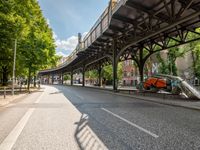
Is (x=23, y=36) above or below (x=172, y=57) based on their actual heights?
below

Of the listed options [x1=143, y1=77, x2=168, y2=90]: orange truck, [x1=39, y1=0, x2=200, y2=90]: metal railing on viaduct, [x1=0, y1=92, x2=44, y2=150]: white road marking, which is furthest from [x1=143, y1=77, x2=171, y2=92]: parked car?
[x1=0, y1=92, x2=44, y2=150]: white road marking

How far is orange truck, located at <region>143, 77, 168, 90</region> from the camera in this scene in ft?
83.9

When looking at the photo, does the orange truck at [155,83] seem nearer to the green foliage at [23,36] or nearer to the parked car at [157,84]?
the parked car at [157,84]

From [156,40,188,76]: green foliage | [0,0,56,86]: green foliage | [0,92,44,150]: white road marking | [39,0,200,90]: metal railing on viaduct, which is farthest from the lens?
[156,40,188,76]: green foliage

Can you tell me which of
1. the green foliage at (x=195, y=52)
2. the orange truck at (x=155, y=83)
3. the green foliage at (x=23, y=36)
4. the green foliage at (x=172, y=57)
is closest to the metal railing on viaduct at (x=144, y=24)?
the orange truck at (x=155, y=83)

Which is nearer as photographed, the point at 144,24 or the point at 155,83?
the point at 144,24

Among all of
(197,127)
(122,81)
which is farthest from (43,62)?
(122,81)

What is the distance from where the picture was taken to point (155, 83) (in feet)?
87.0

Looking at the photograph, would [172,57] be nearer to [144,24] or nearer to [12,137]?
[144,24]

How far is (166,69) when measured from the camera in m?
53.5

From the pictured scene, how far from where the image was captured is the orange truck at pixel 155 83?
25.6m

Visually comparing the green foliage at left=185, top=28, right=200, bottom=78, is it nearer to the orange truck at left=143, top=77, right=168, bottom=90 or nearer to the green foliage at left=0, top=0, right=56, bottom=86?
the orange truck at left=143, top=77, right=168, bottom=90

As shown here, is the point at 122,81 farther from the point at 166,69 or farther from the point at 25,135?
the point at 25,135

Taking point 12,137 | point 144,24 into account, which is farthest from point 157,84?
point 12,137
